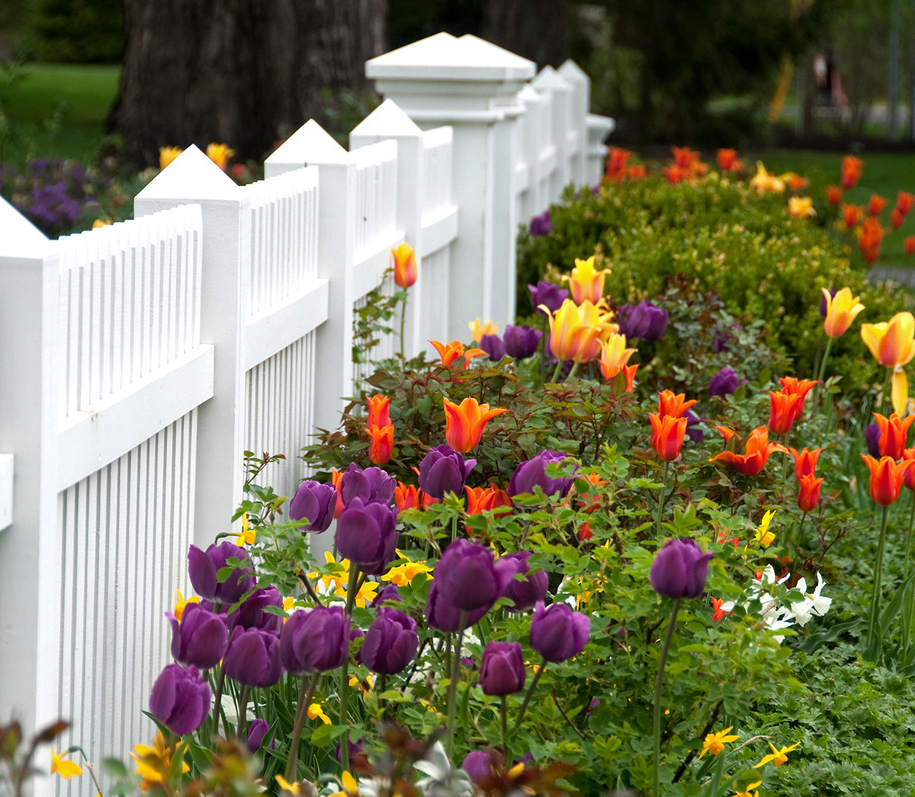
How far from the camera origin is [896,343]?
3.06 metres

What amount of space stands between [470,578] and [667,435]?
99 centimetres

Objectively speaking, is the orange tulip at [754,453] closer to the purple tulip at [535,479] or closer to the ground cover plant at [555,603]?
the ground cover plant at [555,603]

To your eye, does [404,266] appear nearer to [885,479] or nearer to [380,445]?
[380,445]

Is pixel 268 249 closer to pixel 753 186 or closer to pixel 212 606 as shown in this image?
pixel 212 606

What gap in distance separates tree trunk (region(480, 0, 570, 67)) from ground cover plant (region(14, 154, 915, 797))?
13019 mm

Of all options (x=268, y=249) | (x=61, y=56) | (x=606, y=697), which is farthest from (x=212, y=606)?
(x=61, y=56)

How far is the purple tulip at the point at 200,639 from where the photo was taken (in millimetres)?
1582

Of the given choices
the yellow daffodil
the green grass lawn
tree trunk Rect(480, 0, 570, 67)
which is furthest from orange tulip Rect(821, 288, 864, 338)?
tree trunk Rect(480, 0, 570, 67)

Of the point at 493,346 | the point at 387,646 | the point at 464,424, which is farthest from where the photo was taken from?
the point at 493,346

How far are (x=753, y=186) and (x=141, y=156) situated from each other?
477cm

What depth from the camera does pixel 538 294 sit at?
3693mm

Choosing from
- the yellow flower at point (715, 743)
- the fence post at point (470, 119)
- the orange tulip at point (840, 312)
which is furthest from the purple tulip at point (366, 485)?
the fence post at point (470, 119)

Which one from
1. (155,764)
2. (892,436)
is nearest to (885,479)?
(892,436)

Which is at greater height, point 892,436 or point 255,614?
point 892,436
